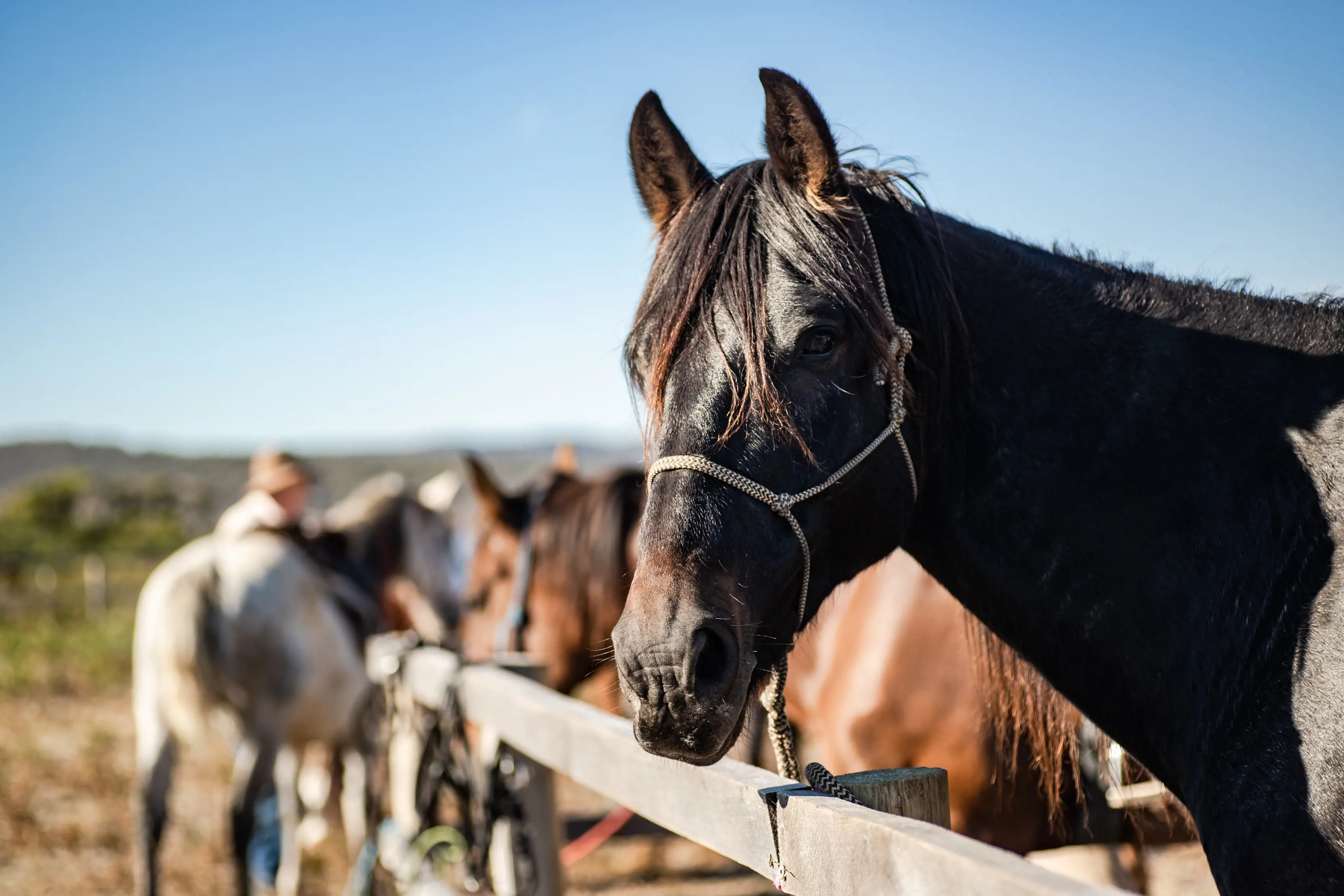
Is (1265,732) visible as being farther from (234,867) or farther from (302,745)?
(302,745)

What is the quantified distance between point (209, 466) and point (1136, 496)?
6103cm

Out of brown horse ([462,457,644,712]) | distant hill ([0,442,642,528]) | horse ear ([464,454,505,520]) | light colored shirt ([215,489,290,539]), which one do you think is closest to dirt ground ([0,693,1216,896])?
brown horse ([462,457,644,712])

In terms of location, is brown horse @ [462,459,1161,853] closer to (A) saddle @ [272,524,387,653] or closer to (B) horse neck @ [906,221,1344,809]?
(B) horse neck @ [906,221,1344,809]

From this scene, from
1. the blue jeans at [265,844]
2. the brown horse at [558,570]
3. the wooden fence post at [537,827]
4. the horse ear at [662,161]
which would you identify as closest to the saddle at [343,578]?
the blue jeans at [265,844]

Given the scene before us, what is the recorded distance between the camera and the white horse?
5.32 m

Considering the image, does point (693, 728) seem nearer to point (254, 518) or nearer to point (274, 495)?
point (254, 518)

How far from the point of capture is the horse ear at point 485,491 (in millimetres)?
4738

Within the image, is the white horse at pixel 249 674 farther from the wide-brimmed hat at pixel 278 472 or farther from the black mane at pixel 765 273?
the black mane at pixel 765 273

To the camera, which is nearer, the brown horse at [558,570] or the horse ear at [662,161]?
the horse ear at [662,161]

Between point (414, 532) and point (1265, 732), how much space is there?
7.23 m

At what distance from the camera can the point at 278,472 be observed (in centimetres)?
756

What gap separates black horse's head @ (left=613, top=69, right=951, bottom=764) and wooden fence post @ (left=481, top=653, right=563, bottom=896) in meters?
1.72

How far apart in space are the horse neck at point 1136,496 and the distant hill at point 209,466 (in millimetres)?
36208

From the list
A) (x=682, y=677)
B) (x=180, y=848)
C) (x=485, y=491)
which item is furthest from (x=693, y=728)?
(x=180, y=848)
